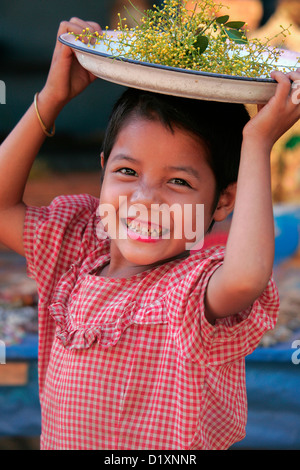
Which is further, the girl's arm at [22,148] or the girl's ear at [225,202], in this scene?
the girl's arm at [22,148]

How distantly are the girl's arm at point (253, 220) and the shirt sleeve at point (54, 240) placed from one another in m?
0.51

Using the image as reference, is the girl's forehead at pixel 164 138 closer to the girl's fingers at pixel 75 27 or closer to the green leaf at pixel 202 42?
the green leaf at pixel 202 42

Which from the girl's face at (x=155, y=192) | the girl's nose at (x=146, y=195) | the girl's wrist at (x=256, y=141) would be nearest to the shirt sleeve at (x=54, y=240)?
the girl's face at (x=155, y=192)

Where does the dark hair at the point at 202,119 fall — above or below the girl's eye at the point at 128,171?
above

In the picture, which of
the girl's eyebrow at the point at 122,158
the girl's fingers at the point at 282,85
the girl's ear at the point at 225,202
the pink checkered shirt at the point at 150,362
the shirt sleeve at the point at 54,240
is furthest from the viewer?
the shirt sleeve at the point at 54,240

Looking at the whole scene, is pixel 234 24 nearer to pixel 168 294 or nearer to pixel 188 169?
pixel 188 169

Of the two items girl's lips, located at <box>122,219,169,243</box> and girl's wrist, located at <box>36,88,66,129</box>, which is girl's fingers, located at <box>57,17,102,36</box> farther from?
girl's lips, located at <box>122,219,169,243</box>

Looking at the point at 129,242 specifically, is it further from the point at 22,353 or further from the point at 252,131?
the point at 22,353

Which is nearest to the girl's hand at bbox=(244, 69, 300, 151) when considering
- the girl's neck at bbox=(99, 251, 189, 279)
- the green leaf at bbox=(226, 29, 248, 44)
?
the green leaf at bbox=(226, 29, 248, 44)

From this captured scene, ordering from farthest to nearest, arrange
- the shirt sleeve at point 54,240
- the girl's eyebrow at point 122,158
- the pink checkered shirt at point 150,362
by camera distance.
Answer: the shirt sleeve at point 54,240 → the girl's eyebrow at point 122,158 → the pink checkered shirt at point 150,362

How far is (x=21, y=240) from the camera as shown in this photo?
172 cm

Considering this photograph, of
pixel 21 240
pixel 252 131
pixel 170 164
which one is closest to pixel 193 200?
pixel 170 164

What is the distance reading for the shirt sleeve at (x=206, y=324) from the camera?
131 cm
